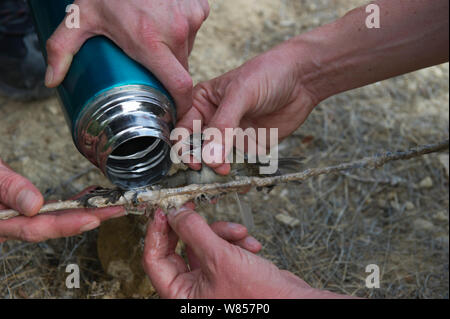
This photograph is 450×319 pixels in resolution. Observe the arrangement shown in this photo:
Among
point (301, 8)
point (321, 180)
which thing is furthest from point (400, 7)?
point (301, 8)

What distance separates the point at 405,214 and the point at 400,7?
765 millimetres

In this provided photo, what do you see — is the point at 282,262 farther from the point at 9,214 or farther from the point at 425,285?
the point at 9,214

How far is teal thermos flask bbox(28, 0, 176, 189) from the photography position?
1.04 meters

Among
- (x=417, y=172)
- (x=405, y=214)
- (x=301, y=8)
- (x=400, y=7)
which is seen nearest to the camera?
(x=400, y=7)

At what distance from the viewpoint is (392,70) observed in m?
1.39

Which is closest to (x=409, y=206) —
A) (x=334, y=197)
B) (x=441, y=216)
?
(x=441, y=216)

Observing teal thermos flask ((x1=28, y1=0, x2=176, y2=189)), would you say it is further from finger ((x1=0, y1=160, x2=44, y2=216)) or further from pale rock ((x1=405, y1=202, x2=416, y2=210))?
pale rock ((x1=405, y1=202, x2=416, y2=210))

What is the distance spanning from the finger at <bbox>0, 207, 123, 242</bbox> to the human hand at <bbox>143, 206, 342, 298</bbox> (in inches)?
6.5

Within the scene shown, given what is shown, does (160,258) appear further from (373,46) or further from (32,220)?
(373,46)

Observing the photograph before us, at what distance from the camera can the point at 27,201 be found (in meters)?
1.06

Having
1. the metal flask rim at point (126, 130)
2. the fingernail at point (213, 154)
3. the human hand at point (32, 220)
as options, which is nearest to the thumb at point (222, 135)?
the fingernail at point (213, 154)

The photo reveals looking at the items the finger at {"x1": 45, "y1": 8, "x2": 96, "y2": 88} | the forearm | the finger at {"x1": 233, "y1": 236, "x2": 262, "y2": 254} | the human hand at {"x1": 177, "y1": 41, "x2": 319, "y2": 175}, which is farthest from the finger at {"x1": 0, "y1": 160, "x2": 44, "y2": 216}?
the forearm

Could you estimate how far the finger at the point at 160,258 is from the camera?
3.51ft

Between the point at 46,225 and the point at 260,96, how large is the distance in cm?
70
